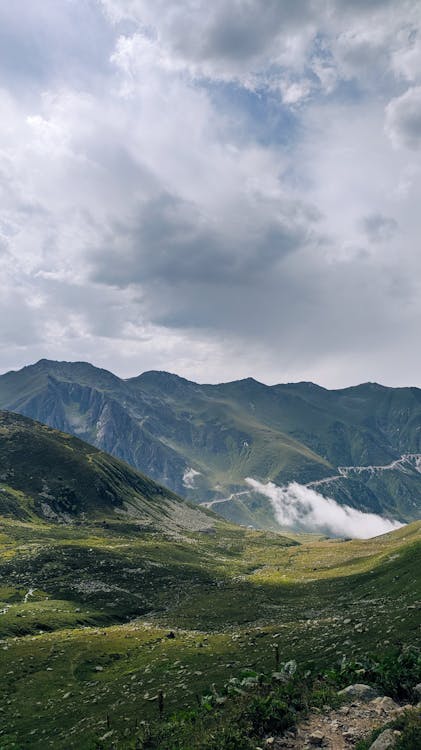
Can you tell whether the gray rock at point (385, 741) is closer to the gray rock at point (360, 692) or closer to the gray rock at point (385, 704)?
the gray rock at point (385, 704)

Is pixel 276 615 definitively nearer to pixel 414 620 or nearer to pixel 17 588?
pixel 414 620

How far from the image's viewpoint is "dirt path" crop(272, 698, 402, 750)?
61.4ft

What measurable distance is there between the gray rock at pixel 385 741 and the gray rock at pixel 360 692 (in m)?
5.88

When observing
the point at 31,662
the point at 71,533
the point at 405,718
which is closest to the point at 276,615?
the point at 31,662

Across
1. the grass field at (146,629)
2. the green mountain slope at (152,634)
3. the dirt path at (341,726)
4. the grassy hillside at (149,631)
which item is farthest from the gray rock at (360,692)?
the grass field at (146,629)

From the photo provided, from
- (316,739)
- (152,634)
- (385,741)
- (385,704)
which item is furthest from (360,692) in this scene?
(152,634)

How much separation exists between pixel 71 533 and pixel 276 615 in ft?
469

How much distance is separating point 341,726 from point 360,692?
3084 millimetres

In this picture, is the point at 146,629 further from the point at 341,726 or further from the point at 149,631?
the point at 341,726

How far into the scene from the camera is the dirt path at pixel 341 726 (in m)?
18.7

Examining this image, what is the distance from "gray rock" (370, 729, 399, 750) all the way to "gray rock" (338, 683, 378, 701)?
588 centimetres

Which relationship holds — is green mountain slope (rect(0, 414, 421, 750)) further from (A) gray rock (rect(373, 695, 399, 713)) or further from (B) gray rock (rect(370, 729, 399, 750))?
(B) gray rock (rect(370, 729, 399, 750))

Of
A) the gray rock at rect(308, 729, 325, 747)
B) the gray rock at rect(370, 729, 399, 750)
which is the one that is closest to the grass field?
the gray rock at rect(308, 729, 325, 747)

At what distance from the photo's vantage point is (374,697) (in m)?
22.0
